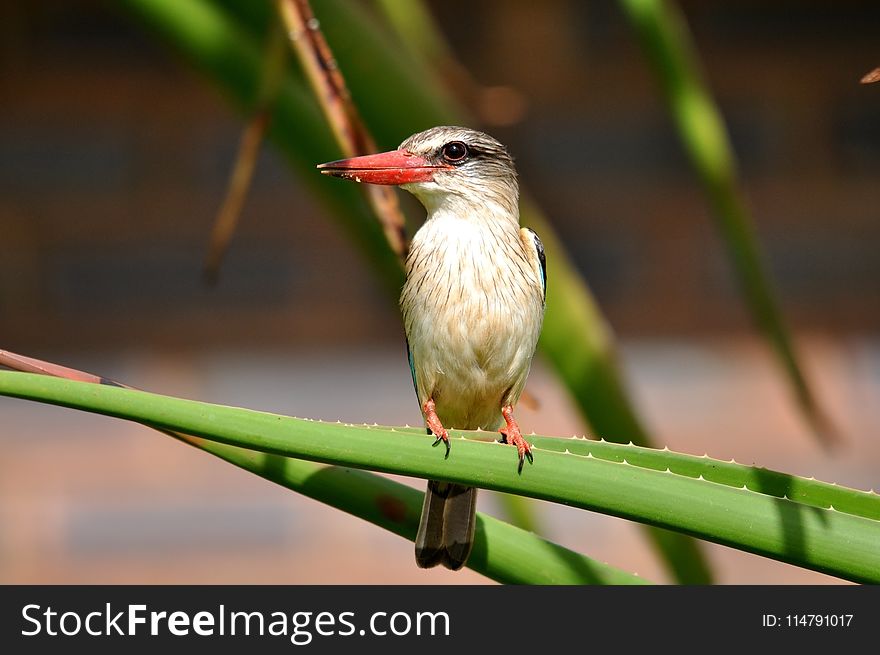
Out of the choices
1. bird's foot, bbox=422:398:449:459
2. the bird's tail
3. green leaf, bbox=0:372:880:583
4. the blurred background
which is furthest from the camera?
the blurred background

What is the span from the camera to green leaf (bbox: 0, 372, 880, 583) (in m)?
0.78

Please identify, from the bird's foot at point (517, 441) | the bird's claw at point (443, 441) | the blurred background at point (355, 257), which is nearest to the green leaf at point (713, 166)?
the bird's foot at point (517, 441)

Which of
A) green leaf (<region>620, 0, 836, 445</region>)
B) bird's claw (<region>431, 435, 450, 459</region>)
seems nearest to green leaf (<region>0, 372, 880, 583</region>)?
bird's claw (<region>431, 435, 450, 459</region>)

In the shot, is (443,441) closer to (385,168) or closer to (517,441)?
(517,441)

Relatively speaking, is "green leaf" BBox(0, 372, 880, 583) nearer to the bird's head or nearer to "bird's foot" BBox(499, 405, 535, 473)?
"bird's foot" BBox(499, 405, 535, 473)

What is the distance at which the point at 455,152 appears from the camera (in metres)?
1.29

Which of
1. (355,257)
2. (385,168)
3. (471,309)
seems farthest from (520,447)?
(355,257)

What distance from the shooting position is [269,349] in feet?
19.2

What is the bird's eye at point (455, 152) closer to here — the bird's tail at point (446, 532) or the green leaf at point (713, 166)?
the green leaf at point (713, 166)

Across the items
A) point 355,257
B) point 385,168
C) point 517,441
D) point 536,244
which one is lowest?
point 517,441

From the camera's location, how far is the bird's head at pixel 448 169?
108cm

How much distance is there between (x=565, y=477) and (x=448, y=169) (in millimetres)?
541

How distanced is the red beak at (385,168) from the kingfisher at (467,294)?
0.02m

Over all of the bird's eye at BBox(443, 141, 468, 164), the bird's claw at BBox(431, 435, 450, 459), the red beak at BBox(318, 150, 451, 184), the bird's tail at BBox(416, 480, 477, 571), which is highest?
the bird's eye at BBox(443, 141, 468, 164)
